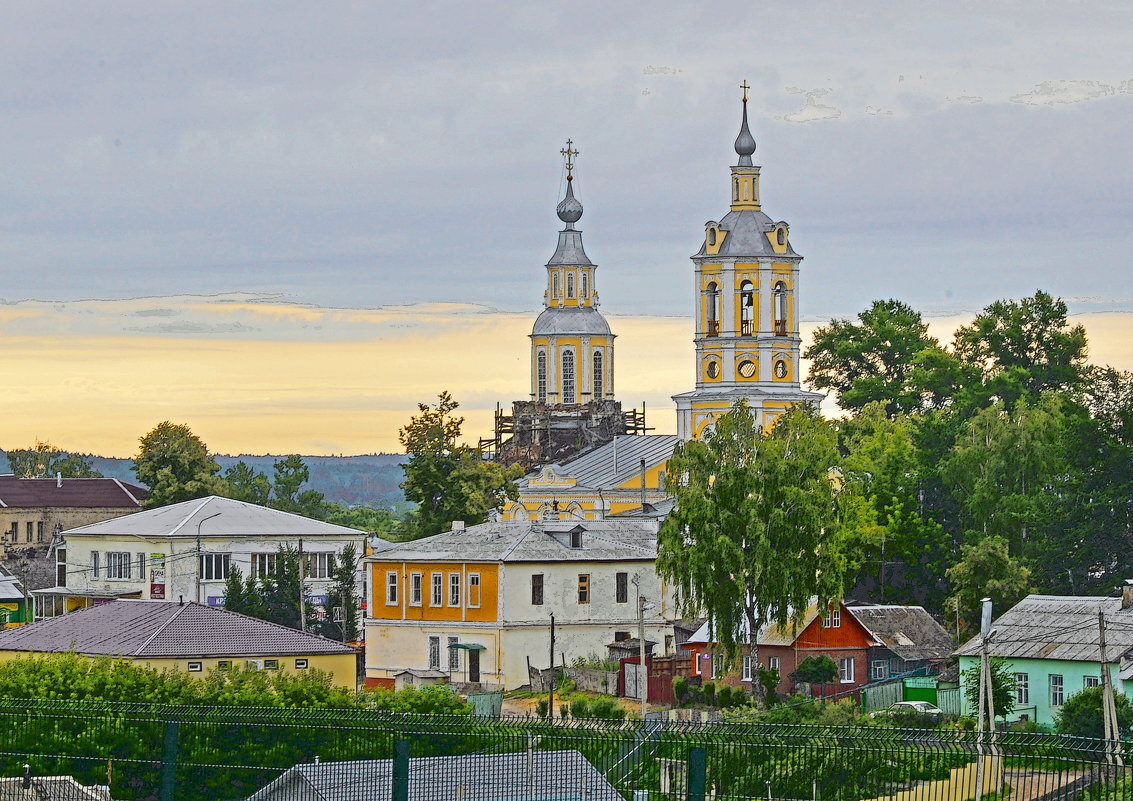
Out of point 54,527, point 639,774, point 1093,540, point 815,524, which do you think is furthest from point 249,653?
point 54,527

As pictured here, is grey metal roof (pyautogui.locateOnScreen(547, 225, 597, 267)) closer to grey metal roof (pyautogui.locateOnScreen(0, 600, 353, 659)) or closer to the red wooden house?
the red wooden house

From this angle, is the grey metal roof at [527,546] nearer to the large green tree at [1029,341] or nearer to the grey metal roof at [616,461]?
the grey metal roof at [616,461]

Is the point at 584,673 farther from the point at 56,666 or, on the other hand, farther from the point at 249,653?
the point at 56,666

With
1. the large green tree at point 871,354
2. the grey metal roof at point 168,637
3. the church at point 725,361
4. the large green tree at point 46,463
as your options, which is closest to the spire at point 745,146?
the church at point 725,361

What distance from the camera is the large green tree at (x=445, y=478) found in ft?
273

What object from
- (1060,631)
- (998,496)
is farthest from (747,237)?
(1060,631)

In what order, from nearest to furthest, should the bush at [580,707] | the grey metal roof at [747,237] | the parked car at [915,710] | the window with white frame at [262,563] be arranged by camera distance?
the parked car at [915,710], the bush at [580,707], the window with white frame at [262,563], the grey metal roof at [747,237]

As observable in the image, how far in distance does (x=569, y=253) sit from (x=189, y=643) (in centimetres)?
6167

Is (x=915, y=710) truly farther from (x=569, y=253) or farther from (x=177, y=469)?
(x=569, y=253)

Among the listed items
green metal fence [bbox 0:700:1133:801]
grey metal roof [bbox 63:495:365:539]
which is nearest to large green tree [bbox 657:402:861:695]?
Result: grey metal roof [bbox 63:495:365:539]

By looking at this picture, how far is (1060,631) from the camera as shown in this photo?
165 feet

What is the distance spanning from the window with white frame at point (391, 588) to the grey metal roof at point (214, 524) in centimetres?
1413

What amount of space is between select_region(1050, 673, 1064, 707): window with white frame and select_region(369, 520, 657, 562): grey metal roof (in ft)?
56.7

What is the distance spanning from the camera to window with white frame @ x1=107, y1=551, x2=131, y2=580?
7600 centimetres
